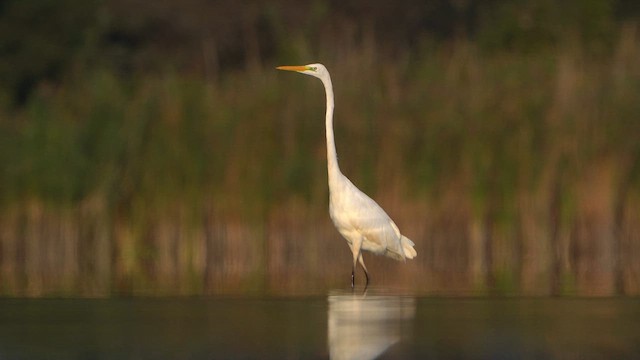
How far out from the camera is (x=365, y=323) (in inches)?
313

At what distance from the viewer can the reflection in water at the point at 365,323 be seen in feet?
22.7

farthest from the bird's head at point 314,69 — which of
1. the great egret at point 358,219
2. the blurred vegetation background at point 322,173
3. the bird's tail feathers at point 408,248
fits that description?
the bird's tail feathers at point 408,248

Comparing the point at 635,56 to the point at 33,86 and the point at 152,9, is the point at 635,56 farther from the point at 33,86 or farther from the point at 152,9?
the point at 152,9

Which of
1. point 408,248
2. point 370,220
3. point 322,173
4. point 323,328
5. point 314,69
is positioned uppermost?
point 314,69

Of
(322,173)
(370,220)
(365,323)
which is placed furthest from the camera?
(322,173)

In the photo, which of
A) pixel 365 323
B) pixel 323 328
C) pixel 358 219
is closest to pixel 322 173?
pixel 358 219

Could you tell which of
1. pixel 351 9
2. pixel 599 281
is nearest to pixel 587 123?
pixel 599 281

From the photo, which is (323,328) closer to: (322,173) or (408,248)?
(408,248)

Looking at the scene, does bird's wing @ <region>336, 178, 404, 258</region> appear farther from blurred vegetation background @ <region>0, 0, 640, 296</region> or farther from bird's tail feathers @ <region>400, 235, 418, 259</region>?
blurred vegetation background @ <region>0, 0, 640, 296</region>

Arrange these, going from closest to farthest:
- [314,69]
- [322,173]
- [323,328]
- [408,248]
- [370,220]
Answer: [323,328] → [370,220] → [408,248] → [314,69] → [322,173]

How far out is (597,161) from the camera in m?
11.8

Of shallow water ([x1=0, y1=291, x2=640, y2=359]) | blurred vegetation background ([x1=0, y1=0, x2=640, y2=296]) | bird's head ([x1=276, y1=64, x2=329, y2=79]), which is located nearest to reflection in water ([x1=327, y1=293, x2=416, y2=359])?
shallow water ([x1=0, y1=291, x2=640, y2=359])

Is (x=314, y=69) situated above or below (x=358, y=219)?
above

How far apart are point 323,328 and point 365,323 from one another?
1.10ft
